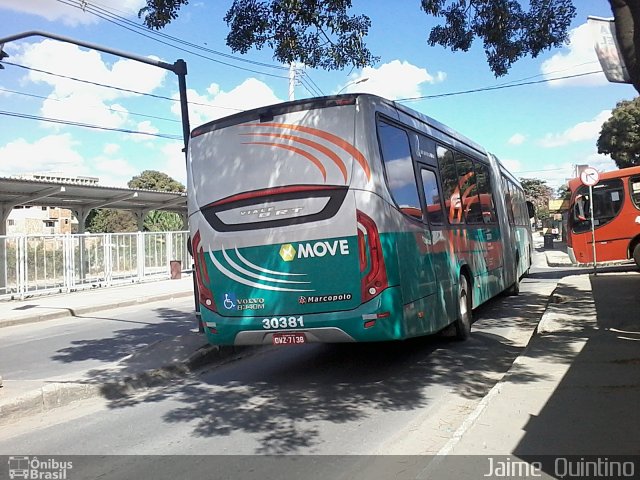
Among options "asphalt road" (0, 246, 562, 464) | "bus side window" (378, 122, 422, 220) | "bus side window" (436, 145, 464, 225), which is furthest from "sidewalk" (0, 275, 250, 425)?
"bus side window" (436, 145, 464, 225)

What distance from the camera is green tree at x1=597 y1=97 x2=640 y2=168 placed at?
34906 millimetres

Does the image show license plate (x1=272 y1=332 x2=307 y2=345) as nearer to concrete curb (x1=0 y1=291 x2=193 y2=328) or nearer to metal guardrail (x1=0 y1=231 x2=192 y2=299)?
concrete curb (x1=0 y1=291 x2=193 y2=328)

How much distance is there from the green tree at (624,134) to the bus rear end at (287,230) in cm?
3501

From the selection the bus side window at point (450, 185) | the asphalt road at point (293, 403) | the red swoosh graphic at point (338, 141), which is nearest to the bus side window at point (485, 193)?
the bus side window at point (450, 185)

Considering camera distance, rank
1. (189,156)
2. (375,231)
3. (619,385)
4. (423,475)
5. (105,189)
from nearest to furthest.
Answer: (423,475), (619,385), (375,231), (189,156), (105,189)

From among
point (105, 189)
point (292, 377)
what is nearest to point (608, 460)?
point (292, 377)

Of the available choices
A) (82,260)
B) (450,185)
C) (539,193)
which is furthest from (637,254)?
(539,193)

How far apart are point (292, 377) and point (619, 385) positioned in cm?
377

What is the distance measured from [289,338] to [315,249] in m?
1.08

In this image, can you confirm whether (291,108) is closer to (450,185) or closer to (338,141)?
(338,141)

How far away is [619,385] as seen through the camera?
17.9 feet

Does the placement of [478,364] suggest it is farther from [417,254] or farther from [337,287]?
[337,287]

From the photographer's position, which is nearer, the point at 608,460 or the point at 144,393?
the point at 608,460

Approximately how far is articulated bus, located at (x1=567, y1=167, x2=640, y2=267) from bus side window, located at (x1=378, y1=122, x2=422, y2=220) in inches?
492
